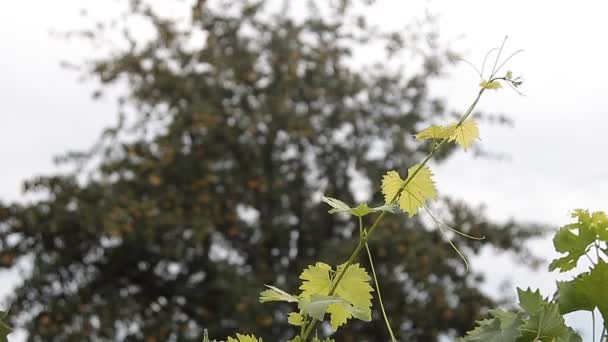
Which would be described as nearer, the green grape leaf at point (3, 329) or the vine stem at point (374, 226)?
the vine stem at point (374, 226)

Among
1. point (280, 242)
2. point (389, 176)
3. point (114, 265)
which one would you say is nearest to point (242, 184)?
point (280, 242)

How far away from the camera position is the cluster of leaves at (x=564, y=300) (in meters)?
0.80

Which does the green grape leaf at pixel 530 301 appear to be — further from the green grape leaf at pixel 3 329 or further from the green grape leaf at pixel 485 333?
the green grape leaf at pixel 3 329

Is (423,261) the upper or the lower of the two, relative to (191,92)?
lower

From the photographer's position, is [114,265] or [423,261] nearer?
[423,261]

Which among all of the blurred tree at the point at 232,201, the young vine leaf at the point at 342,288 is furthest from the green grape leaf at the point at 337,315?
the blurred tree at the point at 232,201

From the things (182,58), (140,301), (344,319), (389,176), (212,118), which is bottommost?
(344,319)

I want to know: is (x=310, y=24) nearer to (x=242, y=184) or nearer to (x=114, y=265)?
(x=242, y=184)

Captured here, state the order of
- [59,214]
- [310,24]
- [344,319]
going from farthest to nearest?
[310,24] → [59,214] → [344,319]

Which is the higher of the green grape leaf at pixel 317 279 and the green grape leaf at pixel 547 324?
the green grape leaf at pixel 547 324

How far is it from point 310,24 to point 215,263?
8.62 feet

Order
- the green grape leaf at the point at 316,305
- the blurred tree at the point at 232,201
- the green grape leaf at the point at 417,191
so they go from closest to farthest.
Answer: the green grape leaf at the point at 316,305, the green grape leaf at the point at 417,191, the blurred tree at the point at 232,201

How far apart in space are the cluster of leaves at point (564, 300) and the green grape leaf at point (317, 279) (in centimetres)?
17

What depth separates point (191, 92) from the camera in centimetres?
873
